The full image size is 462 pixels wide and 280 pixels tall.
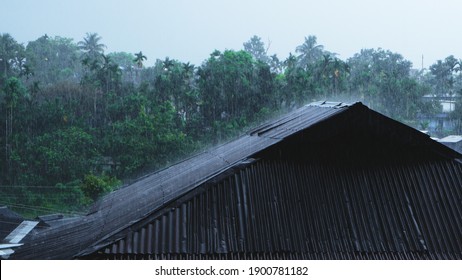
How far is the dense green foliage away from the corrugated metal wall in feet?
44.0

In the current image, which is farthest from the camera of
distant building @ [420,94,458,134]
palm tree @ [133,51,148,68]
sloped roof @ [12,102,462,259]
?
palm tree @ [133,51,148,68]

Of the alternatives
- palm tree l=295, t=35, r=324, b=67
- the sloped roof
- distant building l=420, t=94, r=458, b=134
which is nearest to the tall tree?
palm tree l=295, t=35, r=324, b=67

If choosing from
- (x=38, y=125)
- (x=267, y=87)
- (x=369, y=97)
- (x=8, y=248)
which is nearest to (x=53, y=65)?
(x=38, y=125)

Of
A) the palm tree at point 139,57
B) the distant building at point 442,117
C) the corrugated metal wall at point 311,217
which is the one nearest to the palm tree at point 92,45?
the palm tree at point 139,57

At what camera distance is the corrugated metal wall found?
165 inches

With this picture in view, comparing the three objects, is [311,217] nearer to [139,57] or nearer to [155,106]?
[155,106]

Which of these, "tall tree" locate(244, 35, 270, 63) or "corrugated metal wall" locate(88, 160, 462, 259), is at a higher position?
"tall tree" locate(244, 35, 270, 63)

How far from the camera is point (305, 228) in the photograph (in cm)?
441

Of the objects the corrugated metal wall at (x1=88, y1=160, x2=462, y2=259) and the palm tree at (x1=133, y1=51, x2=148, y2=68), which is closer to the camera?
the corrugated metal wall at (x1=88, y1=160, x2=462, y2=259)

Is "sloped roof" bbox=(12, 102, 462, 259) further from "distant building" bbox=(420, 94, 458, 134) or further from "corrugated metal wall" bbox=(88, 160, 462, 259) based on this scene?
"distant building" bbox=(420, 94, 458, 134)

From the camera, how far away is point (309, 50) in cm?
2636

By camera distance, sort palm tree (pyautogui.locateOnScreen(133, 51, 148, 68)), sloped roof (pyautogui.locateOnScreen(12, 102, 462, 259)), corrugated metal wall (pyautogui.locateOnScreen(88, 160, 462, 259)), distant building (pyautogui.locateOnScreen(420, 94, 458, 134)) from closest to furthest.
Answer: corrugated metal wall (pyautogui.locateOnScreen(88, 160, 462, 259)) < sloped roof (pyautogui.locateOnScreen(12, 102, 462, 259)) < distant building (pyautogui.locateOnScreen(420, 94, 458, 134)) < palm tree (pyautogui.locateOnScreen(133, 51, 148, 68))

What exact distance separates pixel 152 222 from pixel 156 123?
15.6 metres

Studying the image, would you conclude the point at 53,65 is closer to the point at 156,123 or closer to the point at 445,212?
the point at 156,123
